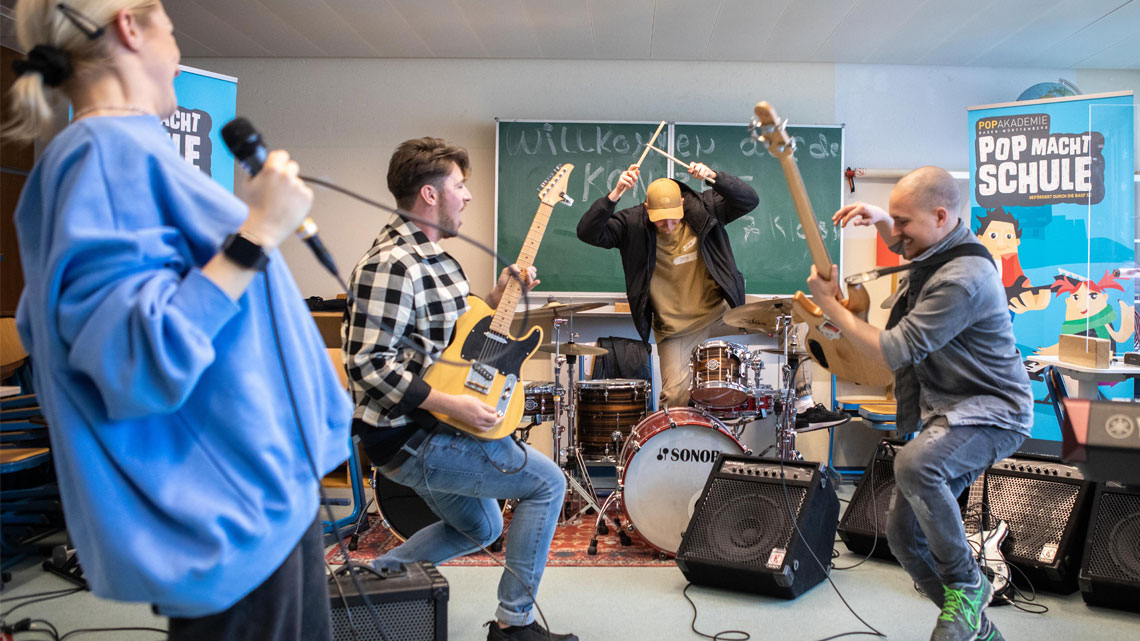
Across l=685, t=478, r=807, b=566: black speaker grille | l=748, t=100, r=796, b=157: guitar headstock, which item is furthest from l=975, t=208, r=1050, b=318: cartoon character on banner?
l=748, t=100, r=796, b=157: guitar headstock

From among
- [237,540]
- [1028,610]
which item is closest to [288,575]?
[237,540]

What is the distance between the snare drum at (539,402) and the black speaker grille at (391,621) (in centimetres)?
207

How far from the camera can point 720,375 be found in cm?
394

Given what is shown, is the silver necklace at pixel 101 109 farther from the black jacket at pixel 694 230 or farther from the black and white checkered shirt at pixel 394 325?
the black jacket at pixel 694 230

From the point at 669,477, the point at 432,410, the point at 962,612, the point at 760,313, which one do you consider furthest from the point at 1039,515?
the point at 432,410

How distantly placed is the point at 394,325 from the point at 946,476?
1.67 metres

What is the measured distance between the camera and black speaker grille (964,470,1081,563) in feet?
11.0

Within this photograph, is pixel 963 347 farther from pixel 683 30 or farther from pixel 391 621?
pixel 683 30

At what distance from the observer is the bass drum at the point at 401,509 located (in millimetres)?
3842

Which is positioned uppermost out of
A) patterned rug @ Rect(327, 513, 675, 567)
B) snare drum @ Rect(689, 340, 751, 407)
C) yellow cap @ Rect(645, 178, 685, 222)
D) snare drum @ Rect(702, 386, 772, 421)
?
yellow cap @ Rect(645, 178, 685, 222)

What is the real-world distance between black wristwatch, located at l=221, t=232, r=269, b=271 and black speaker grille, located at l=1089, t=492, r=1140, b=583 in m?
3.31

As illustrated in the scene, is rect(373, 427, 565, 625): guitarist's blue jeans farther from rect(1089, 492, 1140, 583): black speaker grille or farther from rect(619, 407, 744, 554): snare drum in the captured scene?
rect(1089, 492, 1140, 583): black speaker grille

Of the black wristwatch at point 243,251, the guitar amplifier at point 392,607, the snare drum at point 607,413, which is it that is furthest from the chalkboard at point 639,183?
the black wristwatch at point 243,251

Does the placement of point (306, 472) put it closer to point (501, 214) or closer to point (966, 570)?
point (966, 570)
